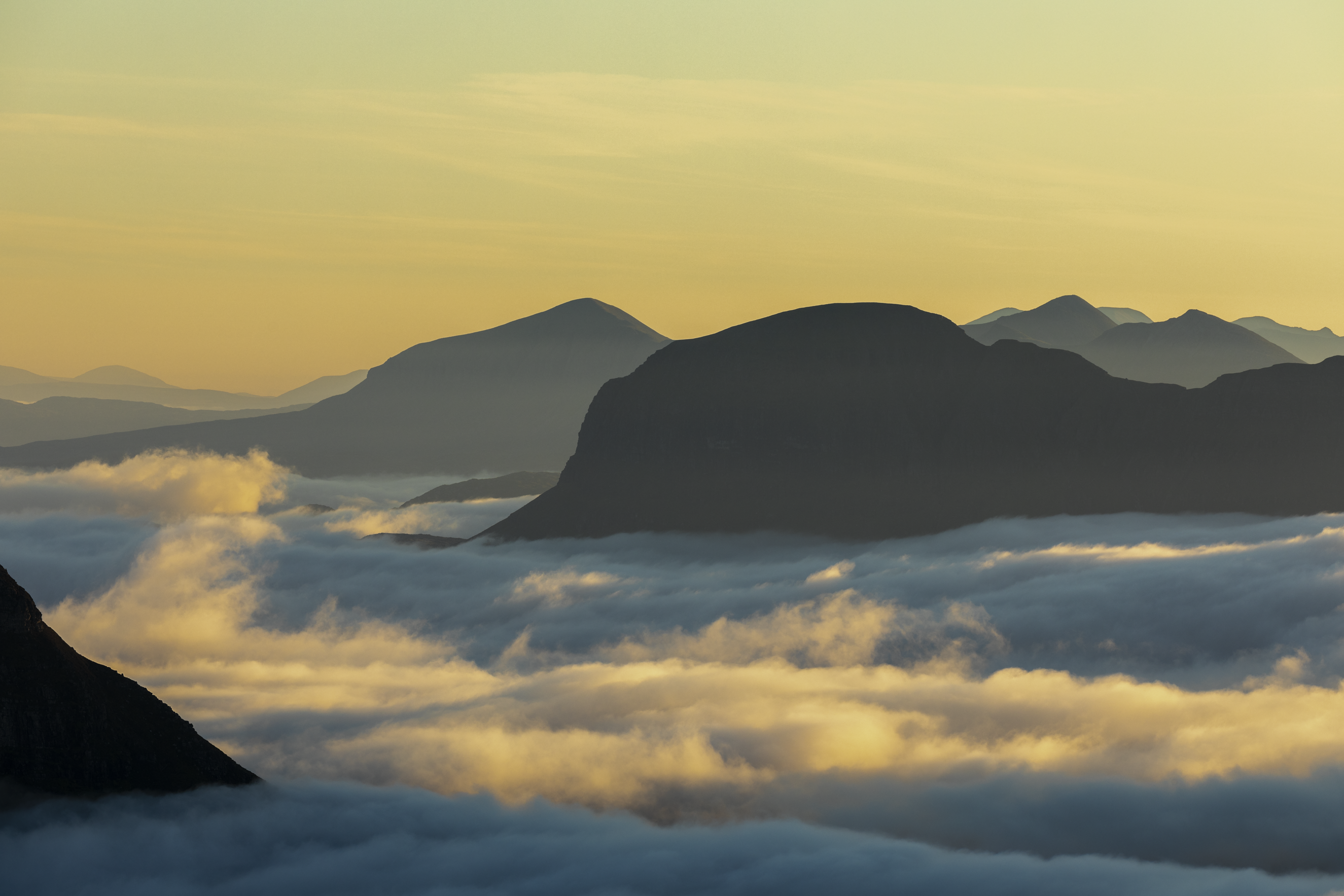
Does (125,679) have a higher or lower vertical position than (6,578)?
lower

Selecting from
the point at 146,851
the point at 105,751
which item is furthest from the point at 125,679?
the point at 146,851

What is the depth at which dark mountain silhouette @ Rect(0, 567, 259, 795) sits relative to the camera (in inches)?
7205

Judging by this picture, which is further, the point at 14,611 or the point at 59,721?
the point at 59,721

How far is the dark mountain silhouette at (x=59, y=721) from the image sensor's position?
183000 mm

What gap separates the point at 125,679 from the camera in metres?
194

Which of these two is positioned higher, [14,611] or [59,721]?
[14,611]

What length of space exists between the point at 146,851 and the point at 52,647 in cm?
3311

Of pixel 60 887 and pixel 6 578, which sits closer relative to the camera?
pixel 6 578

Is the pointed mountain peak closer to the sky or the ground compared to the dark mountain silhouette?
closer to the sky

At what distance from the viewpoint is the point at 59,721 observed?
186 metres

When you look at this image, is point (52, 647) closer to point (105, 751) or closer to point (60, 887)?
point (105, 751)

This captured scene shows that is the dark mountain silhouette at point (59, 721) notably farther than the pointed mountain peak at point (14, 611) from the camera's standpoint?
No

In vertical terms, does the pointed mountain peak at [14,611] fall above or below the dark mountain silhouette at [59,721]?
above

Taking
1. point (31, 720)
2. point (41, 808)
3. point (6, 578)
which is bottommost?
point (41, 808)
